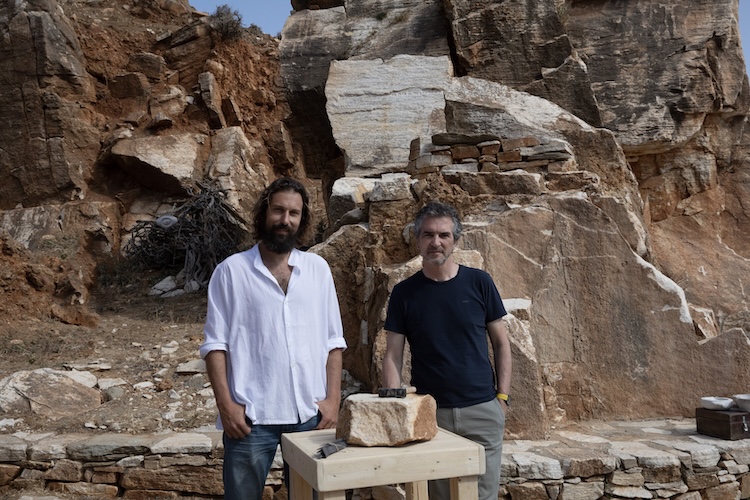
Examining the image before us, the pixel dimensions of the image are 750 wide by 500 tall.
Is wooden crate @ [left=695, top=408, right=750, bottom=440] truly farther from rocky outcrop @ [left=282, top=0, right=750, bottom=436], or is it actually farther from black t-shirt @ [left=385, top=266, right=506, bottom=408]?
black t-shirt @ [left=385, top=266, right=506, bottom=408]

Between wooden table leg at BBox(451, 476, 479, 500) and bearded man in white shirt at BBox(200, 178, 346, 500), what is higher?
bearded man in white shirt at BBox(200, 178, 346, 500)

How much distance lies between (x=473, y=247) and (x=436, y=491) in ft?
8.61

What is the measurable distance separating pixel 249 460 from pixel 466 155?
163 inches

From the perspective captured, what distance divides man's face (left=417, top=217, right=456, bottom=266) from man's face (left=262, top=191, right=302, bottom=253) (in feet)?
1.65

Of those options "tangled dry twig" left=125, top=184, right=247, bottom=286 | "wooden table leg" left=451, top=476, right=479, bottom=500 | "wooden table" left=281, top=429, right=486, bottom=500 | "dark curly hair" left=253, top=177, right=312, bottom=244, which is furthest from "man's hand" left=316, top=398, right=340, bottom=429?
"tangled dry twig" left=125, top=184, right=247, bottom=286

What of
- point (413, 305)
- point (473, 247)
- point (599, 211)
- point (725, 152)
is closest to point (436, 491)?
point (413, 305)

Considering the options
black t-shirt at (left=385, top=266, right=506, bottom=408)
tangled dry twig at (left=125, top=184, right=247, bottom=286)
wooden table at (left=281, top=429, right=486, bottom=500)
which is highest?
tangled dry twig at (left=125, top=184, right=247, bottom=286)

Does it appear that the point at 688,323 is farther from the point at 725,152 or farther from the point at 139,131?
the point at 139,131

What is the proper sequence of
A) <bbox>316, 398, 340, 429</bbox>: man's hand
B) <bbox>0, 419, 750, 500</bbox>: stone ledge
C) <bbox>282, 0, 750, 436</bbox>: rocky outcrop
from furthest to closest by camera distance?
1. <bbox>282, 0, 750, 436</bbox>: rocky outcrop
2. <bbox>0, 419, 750, 500</bbox>: stone ledge
3. <bbox>316, 398, 340, 429</bbox>: man's hand

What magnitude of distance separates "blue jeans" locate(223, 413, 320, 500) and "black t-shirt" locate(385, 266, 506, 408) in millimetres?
568

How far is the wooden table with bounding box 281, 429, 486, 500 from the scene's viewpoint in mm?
2045

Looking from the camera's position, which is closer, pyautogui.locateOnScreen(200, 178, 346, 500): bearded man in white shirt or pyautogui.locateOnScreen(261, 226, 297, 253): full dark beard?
pyautogui.locateOnScreen(200, 178, 346, 500): bearded man in white shirt

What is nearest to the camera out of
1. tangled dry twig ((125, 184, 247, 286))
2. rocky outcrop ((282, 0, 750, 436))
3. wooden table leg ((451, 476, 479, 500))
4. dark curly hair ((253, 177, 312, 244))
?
wooden table leg ((451, 476, 479, 500))

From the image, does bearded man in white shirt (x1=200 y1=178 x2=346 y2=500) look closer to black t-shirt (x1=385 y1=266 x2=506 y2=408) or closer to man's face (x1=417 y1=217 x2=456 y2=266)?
black t-shirt (x1=385 y1=266 x2=506 y2=408)
